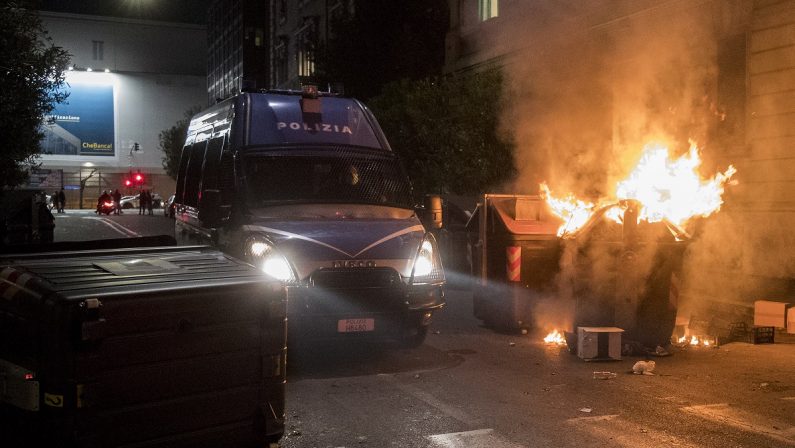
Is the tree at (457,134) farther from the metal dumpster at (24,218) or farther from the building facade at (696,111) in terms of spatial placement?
the metal dumpster at (24,218)

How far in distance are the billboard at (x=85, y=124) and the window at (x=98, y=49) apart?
3.84 m

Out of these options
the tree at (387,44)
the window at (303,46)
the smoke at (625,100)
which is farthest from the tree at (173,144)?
the smoke at (625,100)

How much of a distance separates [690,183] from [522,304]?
153 inches

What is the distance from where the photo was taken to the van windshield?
8.44m

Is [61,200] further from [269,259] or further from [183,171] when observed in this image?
[269,259]

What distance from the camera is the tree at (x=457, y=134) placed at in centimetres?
1703

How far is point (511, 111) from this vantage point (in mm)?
16969

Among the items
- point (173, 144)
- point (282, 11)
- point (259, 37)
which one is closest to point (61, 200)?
point (173, 144)

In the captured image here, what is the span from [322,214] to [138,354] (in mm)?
4528

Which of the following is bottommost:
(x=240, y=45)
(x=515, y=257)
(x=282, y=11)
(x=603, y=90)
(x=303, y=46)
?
(x=515, y=257)

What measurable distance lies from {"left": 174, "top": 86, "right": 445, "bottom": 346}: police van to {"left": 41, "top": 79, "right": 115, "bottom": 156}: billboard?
6152 centimetres

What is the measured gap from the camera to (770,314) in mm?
9781

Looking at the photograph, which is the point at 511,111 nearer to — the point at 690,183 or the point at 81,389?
the point at 690,183

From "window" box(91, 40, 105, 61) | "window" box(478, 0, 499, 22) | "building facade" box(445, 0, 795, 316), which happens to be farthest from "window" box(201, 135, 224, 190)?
"window" box(91, 40, 105, 61)
